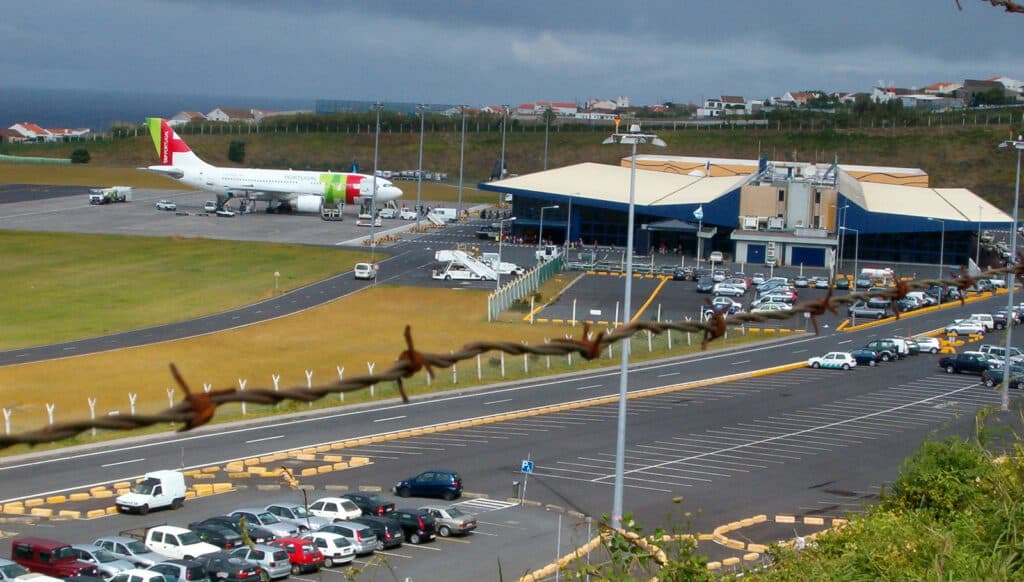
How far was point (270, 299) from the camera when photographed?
43000mm

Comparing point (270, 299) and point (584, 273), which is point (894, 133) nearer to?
point (584, 273)

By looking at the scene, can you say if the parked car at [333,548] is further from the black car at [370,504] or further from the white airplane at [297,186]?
the white airplane at [297,186]

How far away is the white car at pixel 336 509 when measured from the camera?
59.2 feet

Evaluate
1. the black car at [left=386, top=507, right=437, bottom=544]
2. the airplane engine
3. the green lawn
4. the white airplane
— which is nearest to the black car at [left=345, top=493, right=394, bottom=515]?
the black car at [left=386, top=507, right=437, bottom=544]

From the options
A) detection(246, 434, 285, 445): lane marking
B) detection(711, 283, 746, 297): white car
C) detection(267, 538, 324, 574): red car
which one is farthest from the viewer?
detection(711, 283, 746, 297): white car

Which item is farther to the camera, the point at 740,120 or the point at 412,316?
the point at 740,120

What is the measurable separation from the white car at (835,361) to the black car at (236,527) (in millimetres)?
20975

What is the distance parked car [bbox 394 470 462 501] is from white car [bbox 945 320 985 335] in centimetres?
2567

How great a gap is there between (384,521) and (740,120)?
103 m

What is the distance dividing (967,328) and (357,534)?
29201mm

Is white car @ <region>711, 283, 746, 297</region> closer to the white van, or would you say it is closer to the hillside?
the white van

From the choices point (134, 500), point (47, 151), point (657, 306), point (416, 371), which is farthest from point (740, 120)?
point (416, 371)

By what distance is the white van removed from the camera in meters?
18.4

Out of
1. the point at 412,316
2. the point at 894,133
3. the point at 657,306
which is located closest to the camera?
the point at 412,316
